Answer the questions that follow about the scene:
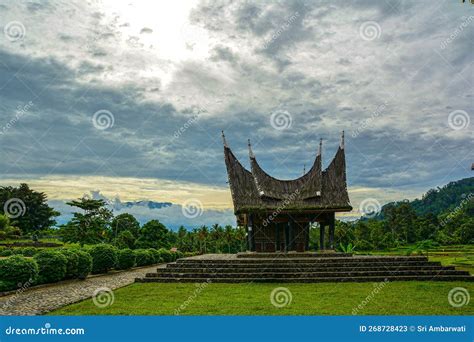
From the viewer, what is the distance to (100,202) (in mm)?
43562

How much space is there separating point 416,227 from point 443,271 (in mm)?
45858

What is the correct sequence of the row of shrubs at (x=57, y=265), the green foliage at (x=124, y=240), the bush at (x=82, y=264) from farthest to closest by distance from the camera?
the green foliage at (x=124, y=240) → the bush at (x=82, y=264) → the row of shrubs at (x=57, y=265)

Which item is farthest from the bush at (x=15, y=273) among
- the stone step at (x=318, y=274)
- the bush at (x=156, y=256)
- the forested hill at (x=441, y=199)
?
the forested hill at (x=441, y=199)

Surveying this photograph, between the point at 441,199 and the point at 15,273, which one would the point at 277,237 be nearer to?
the point at 15,273

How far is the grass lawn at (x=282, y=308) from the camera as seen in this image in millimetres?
9555

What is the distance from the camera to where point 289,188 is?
20875mm

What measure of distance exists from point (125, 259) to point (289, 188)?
33.9 feet

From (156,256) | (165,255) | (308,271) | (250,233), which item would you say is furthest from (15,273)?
(165,255)

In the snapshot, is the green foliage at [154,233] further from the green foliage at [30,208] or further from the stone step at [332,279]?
the stone step at [332,279]

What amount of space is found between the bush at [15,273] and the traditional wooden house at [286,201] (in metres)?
8.68

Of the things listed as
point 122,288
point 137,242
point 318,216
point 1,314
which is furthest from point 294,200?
point 137,242

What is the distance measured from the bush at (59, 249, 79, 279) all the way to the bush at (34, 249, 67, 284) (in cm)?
65

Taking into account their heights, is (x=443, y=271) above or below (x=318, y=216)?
below

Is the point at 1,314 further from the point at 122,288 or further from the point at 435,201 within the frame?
the point at 435,201
